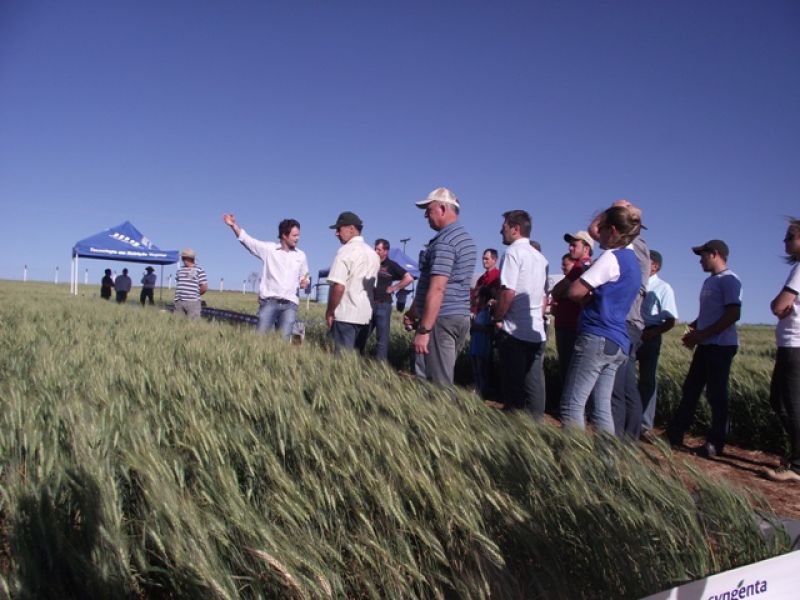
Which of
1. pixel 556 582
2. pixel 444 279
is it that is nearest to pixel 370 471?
pixel 556 582

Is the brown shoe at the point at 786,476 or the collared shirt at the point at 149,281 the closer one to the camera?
the brown shoe at the point at 786,476

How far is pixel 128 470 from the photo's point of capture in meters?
1.44

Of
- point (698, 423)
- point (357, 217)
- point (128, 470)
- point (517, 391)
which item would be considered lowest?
point (698, 423)

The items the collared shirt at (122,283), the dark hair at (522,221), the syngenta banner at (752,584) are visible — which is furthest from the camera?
the collared shirt at (122,283)

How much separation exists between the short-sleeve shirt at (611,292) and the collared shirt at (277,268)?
363 centimetres

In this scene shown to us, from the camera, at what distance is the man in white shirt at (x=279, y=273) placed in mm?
5820

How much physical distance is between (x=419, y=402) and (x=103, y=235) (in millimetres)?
19524

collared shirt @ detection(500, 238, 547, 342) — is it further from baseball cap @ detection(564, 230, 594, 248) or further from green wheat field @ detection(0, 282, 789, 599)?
green wheat field @ detection(0, 282, 789, 599)

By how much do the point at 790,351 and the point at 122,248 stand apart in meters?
19.4

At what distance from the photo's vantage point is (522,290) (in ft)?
12.9

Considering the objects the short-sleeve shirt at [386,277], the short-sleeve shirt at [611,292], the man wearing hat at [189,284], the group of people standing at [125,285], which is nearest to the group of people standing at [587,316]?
the short-sleeve shirt at [611,292]

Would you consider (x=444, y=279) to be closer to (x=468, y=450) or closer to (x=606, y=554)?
(x=468, y=450)

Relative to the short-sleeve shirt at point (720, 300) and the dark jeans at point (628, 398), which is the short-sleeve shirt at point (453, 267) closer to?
the dark jeans at point (628, 398)

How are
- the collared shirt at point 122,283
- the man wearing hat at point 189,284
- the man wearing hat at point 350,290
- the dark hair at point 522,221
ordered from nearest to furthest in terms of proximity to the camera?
the dark hair at point 522,221, the man wearing hat at point 350,290, the man wearing hat at point 189,284, the collared shirt at point 122,283
